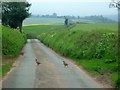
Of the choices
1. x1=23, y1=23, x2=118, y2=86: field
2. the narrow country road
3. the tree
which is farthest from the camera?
the tree

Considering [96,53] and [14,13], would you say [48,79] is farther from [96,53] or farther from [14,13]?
[14,13]

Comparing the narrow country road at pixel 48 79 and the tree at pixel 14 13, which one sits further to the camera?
the tree at pixel 14 13

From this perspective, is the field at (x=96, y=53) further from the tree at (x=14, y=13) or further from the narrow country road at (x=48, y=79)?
the tree at (x=14, y=13)

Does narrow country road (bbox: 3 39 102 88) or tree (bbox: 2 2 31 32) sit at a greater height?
tree (bbox: 2 2 31 32)

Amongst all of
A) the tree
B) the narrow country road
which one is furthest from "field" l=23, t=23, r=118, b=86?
the tree

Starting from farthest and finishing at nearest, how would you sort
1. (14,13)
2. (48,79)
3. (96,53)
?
1. (14,13)
2. (96,53)
3. (48,79)

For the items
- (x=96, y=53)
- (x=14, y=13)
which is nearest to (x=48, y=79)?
(x=96, y=53)

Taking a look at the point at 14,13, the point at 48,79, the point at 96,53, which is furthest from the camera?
the point at 14,13

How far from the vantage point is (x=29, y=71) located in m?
26.0

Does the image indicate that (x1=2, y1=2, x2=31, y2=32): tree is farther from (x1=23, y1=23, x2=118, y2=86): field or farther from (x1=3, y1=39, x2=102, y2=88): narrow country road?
(x1=3, y1=39, x2=102, y2=88): narrow country road

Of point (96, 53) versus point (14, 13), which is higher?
point (14, 13)

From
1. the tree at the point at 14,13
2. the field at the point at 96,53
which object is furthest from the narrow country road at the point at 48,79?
the tree at the point at 14,13

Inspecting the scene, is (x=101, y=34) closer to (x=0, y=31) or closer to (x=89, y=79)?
(x=0, y=31)

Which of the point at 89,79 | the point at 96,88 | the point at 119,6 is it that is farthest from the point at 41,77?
the point at 119,6
